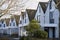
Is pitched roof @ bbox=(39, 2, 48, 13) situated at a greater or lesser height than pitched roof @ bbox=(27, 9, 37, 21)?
greater

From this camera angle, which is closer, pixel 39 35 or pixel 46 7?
pixel 39 35

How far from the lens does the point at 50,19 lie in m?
38.1

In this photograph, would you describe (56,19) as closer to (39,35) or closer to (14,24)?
(39,35)

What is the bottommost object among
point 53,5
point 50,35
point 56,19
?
point 50,35

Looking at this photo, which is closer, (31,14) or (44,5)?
(44,5)

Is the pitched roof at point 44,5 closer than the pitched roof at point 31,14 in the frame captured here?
Yes

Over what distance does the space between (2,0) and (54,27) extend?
934 inches

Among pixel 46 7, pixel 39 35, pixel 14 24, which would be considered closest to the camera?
pixel 39 35

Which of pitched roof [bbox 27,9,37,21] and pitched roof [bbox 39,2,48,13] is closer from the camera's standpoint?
pitched roof [bbox 39,2,48,13]

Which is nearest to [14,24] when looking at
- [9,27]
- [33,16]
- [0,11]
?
[9,27]

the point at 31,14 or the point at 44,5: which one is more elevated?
the point at 44,5

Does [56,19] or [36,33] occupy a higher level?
[56,19]

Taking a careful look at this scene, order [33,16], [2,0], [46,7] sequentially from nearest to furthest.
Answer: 1. [2,0]
2. [46,7]
3. [33,16]

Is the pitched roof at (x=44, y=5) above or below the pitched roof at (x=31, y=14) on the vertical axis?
above
